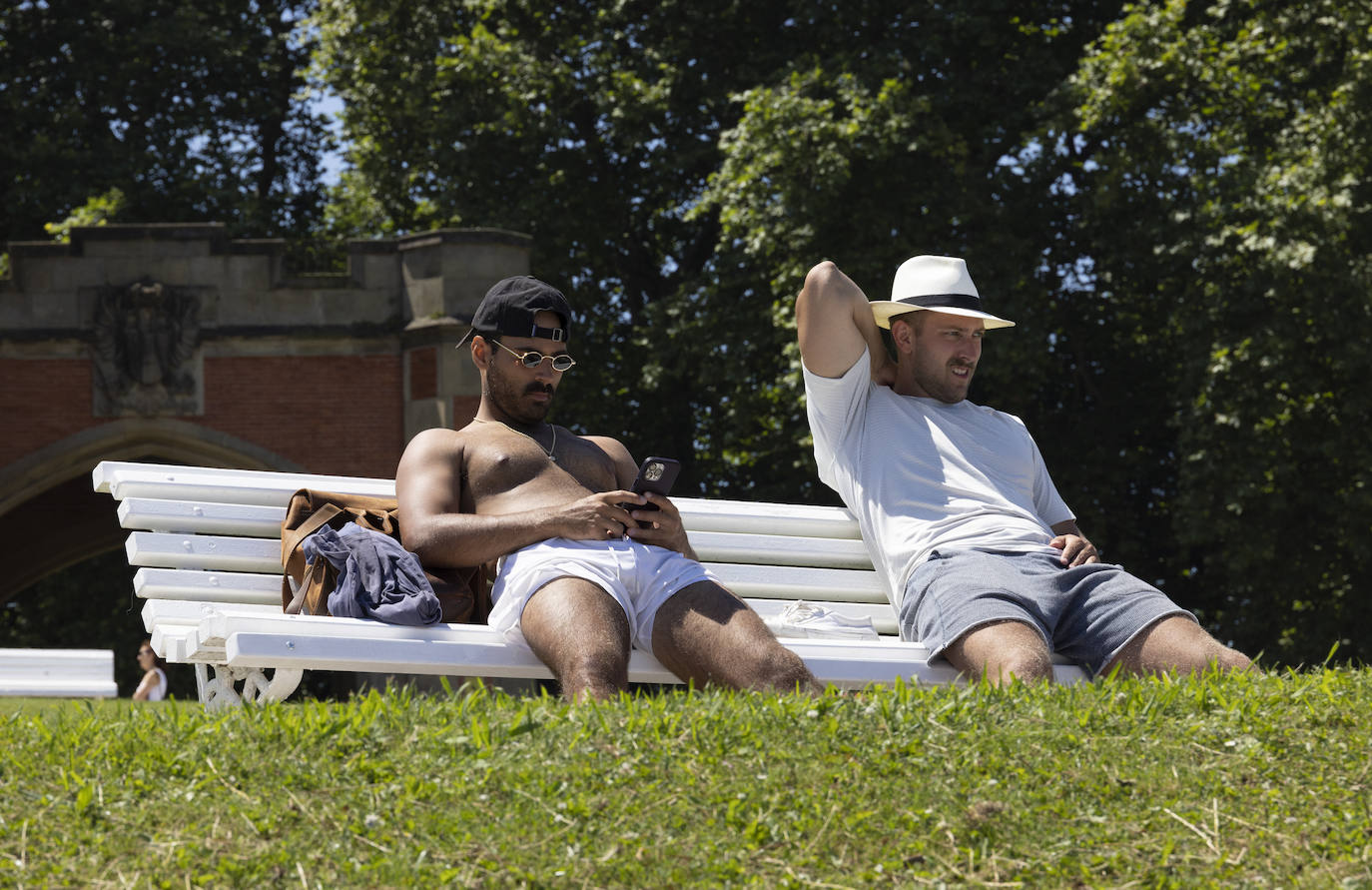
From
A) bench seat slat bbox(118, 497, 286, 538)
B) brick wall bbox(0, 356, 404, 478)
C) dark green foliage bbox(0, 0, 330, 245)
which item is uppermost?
dark green foliage bbox(0, 0, 330, 245)

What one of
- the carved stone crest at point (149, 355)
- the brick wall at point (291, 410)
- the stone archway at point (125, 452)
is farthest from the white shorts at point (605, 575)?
the carved stone crest at point (149, 355)

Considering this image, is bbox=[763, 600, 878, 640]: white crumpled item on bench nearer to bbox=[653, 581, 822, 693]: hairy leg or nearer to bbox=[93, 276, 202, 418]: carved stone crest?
bbox=[653, 581, 822, 693]: hairy leg

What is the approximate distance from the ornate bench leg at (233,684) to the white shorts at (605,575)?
24.2 inches

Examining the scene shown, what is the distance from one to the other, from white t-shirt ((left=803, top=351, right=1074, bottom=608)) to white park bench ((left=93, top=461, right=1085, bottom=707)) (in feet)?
1.22

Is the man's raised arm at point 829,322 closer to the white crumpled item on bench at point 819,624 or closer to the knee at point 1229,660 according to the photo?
the white crumpled item on bench at point 819,624

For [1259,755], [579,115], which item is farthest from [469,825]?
[579,115]

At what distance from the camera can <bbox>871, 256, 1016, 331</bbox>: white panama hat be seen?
5.88 meters

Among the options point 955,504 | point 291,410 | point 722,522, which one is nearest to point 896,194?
point 291,410

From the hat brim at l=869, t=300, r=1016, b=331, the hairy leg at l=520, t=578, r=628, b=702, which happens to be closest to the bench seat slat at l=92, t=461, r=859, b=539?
the hat brim at l=869, t=300, r=1016, b=331

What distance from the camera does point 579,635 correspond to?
4465mm

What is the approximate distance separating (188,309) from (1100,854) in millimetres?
15042

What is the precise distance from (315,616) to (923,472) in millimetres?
2142

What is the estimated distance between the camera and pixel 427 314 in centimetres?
1672

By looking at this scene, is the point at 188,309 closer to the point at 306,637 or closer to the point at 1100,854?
the point at 306,637
